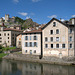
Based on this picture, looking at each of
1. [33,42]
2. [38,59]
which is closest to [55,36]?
[33,42]

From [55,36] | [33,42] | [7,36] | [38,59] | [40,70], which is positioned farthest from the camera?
[7,36]

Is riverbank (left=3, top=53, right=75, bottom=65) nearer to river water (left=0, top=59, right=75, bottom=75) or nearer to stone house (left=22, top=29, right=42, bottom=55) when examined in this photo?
stone house (left=22, top=29, right=42, bottom=55)

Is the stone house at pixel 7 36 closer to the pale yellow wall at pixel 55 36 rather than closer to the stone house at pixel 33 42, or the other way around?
the stone house at pixel 33 42

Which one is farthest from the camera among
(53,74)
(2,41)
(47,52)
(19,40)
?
(2,41)

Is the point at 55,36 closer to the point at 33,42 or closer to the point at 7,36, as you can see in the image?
the point at 33,42

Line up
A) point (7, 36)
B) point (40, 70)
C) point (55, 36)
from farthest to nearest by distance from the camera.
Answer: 1. point (7, 36)
2. point (55, 36)
3. point (40, 70)

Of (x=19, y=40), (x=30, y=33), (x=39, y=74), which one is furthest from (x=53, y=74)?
(x=19, y=40)

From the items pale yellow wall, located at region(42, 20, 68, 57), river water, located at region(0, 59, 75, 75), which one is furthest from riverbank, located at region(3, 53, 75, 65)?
river water, located at region(0, 59, 75, 75)

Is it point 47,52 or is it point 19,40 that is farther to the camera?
point 19,40

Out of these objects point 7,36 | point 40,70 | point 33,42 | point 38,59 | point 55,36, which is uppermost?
point 7,36

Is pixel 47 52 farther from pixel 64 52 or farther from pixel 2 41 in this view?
pixel 2 41

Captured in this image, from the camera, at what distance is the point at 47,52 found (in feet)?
126

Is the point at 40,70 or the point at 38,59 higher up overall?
the point at 38,59

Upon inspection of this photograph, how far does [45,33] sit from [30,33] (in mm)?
6227
